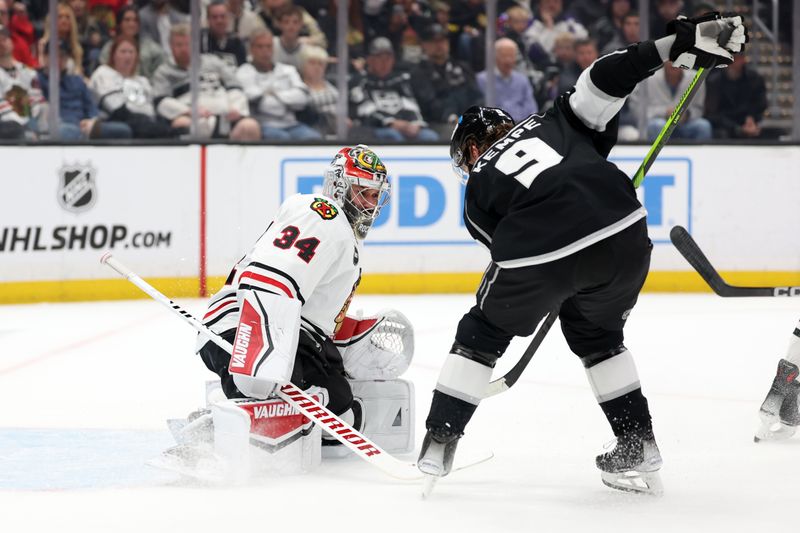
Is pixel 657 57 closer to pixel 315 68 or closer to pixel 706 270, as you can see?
A: pixel 706 270

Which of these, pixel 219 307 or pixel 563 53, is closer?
pixel 219 307

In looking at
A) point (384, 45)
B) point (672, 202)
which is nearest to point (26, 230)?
point (384, 45)

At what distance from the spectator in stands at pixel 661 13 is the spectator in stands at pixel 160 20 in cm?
276

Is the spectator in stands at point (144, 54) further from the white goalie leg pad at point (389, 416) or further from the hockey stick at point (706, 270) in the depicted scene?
the hockey stick at point (706, 270)

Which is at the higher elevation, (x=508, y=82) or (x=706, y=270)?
(x=508, y=82)

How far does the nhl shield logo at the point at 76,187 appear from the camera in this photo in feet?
20.9

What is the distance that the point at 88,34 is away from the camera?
22.3 ft

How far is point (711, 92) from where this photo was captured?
7.34m

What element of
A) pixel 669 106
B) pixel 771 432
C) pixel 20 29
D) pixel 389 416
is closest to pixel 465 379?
pixel 389 416

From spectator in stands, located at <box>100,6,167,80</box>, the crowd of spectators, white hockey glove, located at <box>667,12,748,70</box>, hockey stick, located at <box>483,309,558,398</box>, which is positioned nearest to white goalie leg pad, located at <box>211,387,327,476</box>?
hockey stick, located at <box>483,309,558,398</box>

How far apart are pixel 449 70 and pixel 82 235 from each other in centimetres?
236

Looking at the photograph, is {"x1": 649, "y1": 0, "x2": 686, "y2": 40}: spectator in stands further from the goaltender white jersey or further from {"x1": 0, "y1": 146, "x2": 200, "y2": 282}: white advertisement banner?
the goaltender white jersey

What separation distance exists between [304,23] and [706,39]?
4779 millimetres

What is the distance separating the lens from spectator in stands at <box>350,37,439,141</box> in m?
7.05
